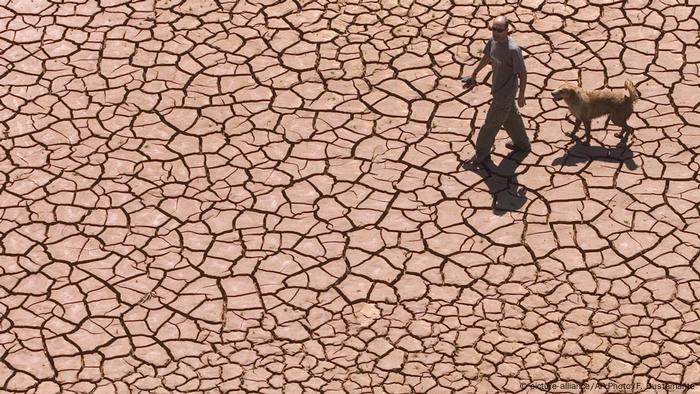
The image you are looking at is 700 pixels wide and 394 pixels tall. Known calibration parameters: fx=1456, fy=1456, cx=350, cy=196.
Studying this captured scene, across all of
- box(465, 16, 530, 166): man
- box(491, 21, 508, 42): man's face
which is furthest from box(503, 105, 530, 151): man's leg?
box(491, 21, 508, 42): man's face

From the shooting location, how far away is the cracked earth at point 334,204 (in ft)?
35.3

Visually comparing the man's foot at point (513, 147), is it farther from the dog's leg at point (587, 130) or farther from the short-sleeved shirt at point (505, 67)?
the short-sleeved shirt at point (505, 67)

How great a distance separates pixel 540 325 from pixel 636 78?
11.0 ft

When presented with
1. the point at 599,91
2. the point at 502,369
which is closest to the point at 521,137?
the point at 599,91

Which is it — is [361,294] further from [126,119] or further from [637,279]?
[126,119]

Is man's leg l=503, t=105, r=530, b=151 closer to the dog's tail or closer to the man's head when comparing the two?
the man's head

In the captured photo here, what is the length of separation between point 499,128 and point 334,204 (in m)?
1.52

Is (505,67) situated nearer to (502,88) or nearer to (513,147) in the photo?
(502,88)

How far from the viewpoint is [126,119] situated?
13156mm

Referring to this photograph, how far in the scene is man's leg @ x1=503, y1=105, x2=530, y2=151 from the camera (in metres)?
12.2

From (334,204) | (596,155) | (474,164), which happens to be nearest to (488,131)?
(474,164)

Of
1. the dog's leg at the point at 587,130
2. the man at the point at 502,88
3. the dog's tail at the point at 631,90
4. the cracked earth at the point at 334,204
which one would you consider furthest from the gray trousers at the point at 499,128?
the dog's tail at the point at 631,90

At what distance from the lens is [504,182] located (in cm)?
1226

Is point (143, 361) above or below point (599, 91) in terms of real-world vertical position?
below
